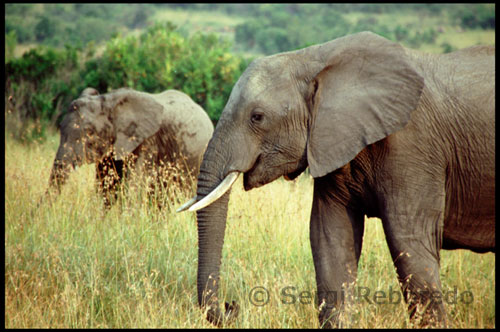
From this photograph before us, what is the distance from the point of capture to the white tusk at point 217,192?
4.13m

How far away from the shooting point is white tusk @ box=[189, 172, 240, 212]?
13.6 ft

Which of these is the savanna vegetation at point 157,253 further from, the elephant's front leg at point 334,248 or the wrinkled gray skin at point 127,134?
the wrinkled gray skin at point 127,134

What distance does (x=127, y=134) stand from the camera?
8.23 meters

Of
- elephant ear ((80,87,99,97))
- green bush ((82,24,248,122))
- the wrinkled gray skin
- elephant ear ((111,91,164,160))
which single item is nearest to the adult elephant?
the wrinkled gray skin

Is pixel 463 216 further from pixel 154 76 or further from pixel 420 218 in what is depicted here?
pixel 154 76

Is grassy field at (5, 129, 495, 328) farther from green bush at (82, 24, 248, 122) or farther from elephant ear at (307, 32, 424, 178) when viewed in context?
green bush at (82, 24, 248, 122)

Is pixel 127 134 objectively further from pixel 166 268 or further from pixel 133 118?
pixel 166 268

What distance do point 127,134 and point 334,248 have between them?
177 inches

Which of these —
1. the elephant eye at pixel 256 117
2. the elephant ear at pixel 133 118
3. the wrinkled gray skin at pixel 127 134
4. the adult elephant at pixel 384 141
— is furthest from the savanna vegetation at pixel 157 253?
the elephant eye at pixel 256 117

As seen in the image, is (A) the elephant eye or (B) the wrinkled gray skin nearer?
(A) the elephant eye

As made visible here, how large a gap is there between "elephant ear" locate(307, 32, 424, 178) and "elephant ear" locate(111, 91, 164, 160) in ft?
14.7

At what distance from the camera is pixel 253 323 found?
453 cm

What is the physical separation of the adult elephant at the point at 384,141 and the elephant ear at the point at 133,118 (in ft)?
13.4

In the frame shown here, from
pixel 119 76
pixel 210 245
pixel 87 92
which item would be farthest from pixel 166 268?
pixel 119 76
